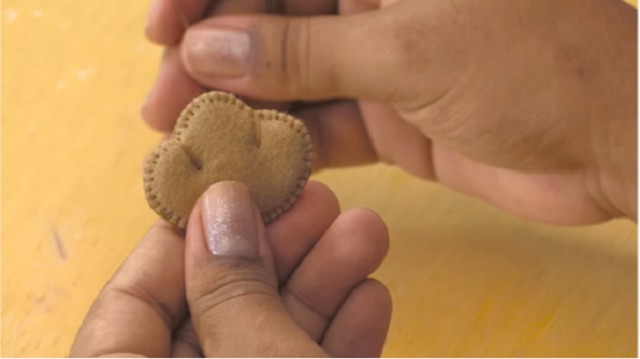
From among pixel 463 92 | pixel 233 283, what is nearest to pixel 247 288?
pixel 233 283

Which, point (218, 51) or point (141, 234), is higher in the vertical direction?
point (218, 51)

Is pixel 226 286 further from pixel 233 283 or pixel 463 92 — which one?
pixel 463 92

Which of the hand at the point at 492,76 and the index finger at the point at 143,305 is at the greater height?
the hand at the point at 492,76

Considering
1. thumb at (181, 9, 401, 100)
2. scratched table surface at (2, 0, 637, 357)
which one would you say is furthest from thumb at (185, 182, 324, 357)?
scratched table surface at (2, 0, 637, 357)

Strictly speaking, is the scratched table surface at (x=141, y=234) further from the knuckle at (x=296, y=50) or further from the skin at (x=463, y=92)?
the knuckle at (x=296, y=50)

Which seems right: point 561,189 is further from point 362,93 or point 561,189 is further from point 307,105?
point 307,105

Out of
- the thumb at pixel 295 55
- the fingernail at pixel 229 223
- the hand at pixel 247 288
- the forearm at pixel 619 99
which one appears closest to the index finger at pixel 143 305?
the hand at pixel 247 288

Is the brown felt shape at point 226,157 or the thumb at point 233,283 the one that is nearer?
the thumb at point 233,283
